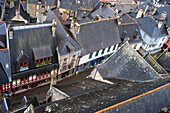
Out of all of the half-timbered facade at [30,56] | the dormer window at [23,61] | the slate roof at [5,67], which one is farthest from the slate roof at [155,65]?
the slate roof at [5,67]

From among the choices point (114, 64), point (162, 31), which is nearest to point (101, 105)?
point (114, 64)

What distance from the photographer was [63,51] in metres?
36.2

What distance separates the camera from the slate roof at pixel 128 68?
25.9 metres

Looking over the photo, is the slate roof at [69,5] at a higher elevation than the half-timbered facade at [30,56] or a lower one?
higher

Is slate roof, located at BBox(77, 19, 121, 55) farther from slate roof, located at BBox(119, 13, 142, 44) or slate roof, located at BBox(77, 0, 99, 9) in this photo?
slate roof, located at BBox(77, 0, 99, 9)

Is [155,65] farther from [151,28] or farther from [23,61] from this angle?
[151,28]

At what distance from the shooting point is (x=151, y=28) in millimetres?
53094

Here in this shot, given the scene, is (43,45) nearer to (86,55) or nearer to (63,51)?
(63,51)

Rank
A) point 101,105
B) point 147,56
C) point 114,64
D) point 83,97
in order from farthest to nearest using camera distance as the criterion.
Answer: point 147,56 → point 114,64 → point 83,97 → point 101,105

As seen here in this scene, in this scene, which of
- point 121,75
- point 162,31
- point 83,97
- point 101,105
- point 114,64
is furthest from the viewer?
point 162,31

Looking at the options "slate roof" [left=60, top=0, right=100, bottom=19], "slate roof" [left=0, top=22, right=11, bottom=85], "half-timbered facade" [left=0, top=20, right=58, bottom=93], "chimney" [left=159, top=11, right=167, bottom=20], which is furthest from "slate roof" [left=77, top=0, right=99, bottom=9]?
"slate roof" [left=0, top=22, right=11, bottom=85]

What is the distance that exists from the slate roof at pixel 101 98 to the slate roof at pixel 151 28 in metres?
31.9

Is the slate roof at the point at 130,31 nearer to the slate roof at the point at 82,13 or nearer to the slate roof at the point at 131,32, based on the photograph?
the slate roof at the point at 131,32

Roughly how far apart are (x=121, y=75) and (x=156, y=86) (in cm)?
660
